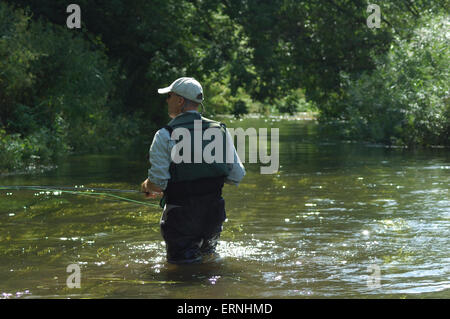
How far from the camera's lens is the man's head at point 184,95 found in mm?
7215

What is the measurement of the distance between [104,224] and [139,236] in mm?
1107

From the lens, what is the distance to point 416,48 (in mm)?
24469

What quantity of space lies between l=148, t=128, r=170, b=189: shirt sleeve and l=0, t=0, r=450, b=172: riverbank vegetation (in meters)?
10.6

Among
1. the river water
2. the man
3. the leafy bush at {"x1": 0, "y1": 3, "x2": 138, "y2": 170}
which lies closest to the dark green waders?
the man

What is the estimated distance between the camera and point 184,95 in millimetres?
7219

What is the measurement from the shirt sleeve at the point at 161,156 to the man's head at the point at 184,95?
1.10ft

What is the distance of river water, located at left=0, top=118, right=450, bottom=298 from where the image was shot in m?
6.82

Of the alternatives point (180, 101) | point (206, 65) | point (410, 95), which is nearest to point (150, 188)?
point (180, 101)

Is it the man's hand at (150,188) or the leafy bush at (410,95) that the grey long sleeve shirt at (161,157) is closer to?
the man's hand at (150,188)

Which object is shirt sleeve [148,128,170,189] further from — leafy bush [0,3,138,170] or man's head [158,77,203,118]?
leafy bush [0,3,138,170]

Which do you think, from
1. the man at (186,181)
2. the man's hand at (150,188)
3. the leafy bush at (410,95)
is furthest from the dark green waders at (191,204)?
the leafy bush at (410,95)

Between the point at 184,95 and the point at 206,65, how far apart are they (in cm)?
2127
